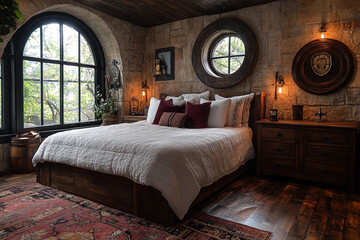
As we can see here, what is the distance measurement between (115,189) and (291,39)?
10.6 feet

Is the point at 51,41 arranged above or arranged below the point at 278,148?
above

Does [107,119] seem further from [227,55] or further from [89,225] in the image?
[89,225]

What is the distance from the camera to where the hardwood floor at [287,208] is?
2189mm

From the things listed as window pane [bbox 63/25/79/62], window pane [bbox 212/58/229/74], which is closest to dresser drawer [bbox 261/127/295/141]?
window pane [bbox 212/58/229/74]

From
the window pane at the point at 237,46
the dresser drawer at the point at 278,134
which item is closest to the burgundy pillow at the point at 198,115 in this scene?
the dresser drawer at the point at 278,134

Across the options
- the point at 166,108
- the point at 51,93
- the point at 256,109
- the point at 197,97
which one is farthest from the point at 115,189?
the point at 51,93

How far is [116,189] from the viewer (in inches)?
Result: 102

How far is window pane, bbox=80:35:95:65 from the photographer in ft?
16.2

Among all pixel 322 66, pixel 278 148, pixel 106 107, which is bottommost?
pixel 278 148

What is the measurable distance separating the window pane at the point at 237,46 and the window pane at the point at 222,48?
10 centimetres

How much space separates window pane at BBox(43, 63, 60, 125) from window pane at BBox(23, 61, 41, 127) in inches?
4.5

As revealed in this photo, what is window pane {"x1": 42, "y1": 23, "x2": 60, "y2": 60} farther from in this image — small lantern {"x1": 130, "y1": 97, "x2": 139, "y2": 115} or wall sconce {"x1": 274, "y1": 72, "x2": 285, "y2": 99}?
wall sconce {"x1": 274, "y1": 72, "x2": 285, "y2": 99}

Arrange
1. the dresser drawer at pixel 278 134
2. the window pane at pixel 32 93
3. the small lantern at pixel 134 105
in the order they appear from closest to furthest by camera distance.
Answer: the dresser drawer at pixel 278 134 → the window pane at pixel 32 93 → the small lantern at pixel 134 105

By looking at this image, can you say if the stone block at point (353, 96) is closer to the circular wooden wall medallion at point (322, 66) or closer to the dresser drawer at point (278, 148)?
the circular wooden wall medallion at point (322, 66)
